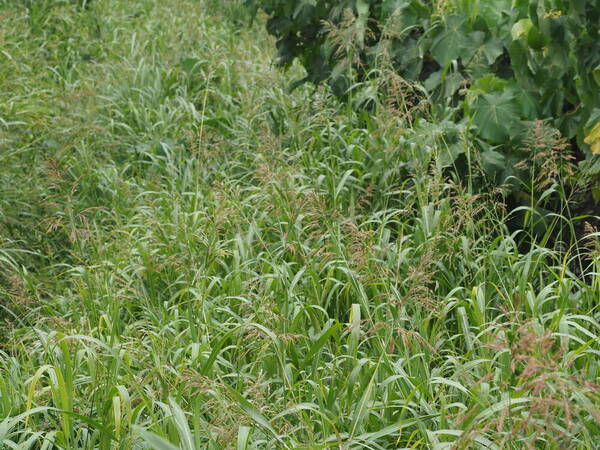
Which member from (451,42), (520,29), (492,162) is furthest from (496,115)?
(451,42)

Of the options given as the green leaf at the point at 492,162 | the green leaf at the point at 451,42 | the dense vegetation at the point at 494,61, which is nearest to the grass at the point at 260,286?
the green leaf at the point at 492,162

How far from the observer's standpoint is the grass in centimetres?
227

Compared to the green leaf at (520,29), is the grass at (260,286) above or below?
below

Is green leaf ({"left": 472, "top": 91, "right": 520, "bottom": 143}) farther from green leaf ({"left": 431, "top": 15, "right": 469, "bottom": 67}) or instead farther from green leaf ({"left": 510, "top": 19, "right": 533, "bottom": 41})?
green leaf ({"left": 431, "top": 15, "right": 469, "bottom": 67})

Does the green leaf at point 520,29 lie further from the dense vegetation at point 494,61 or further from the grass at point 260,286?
the grass at point 260,286

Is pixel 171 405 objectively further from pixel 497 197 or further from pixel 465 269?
pixel 497 197

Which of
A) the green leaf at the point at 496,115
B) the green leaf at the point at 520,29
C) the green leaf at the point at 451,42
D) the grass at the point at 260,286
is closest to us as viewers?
the grass at the point at 260,286

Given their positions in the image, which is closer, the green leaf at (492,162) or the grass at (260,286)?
the grass at (260,286)

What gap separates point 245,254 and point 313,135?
1.35 metres

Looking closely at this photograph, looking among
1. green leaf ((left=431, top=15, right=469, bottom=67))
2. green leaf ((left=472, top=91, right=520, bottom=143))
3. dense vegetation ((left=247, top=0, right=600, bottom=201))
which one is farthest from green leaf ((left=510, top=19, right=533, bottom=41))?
green leaf ((left=431, top=15, right=469, bottom=67))

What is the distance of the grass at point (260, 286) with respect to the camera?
2.27 metres

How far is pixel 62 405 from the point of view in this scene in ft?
7.68

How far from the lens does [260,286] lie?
114 inches

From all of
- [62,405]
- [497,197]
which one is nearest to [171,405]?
[62,405]
